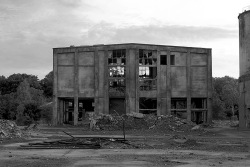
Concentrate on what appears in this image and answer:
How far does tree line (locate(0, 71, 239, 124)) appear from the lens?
66.4m

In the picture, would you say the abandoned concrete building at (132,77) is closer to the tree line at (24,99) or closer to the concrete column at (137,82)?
the concrete column at (137,82)

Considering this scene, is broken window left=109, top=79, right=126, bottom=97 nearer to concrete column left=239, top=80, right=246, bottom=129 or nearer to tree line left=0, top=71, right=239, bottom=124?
concrete column left=239, top=80, right=246, bottom=129

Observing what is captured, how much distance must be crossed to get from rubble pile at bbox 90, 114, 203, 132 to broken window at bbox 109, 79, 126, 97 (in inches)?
321

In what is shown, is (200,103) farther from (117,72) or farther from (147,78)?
(117,72)

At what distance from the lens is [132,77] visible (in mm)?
50281

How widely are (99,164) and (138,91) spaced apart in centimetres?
3662

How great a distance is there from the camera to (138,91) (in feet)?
164

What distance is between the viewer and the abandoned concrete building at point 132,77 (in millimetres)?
50375

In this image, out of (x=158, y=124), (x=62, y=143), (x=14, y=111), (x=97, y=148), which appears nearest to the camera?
(x=97, y=148)

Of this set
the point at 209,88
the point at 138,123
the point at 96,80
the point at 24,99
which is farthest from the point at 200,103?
the point at 24,99

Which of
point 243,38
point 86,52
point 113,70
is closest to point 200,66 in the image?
point 243,38

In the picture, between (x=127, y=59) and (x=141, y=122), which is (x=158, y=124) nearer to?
(x=141, y=122)

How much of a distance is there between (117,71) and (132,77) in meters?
2.46

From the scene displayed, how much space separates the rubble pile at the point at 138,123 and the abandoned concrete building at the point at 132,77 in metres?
6.92
